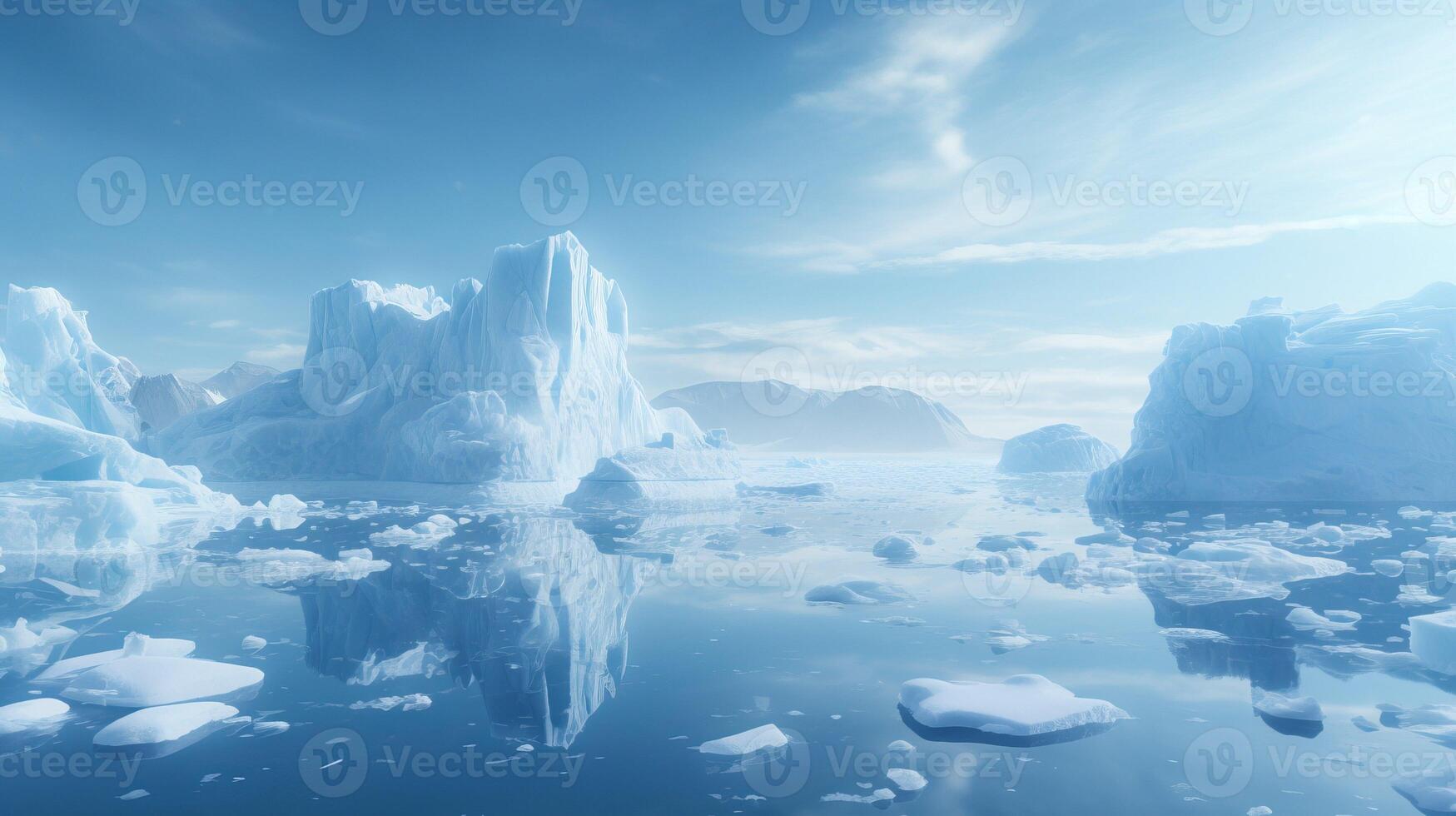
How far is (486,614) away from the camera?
9.48 m

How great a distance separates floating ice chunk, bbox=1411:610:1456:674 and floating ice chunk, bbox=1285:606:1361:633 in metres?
1.00

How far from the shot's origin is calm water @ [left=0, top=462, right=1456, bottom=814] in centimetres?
480

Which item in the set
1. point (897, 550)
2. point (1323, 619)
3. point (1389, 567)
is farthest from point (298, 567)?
point (1389, 567)

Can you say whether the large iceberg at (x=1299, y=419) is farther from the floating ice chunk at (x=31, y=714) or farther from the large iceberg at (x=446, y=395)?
the floating ice chunk at (x=31, y=714)

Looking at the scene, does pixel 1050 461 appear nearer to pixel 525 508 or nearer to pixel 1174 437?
pixel 1174 437

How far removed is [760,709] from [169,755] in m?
4.29

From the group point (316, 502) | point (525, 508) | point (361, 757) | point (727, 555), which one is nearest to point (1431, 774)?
point (361, 757)

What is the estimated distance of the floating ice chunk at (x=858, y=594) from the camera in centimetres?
1016

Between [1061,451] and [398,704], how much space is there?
41122mm

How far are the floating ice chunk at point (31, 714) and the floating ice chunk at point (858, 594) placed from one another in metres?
7.65

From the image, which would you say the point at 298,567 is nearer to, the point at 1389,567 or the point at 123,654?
the point at 123,654

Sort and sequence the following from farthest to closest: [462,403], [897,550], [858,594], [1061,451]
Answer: [1061,451]
[462,403]
[897,550]
[858,594]

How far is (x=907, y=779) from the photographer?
486cm

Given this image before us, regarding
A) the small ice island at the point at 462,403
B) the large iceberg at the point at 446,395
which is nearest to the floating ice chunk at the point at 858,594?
the small ice island at the point at 462,403
